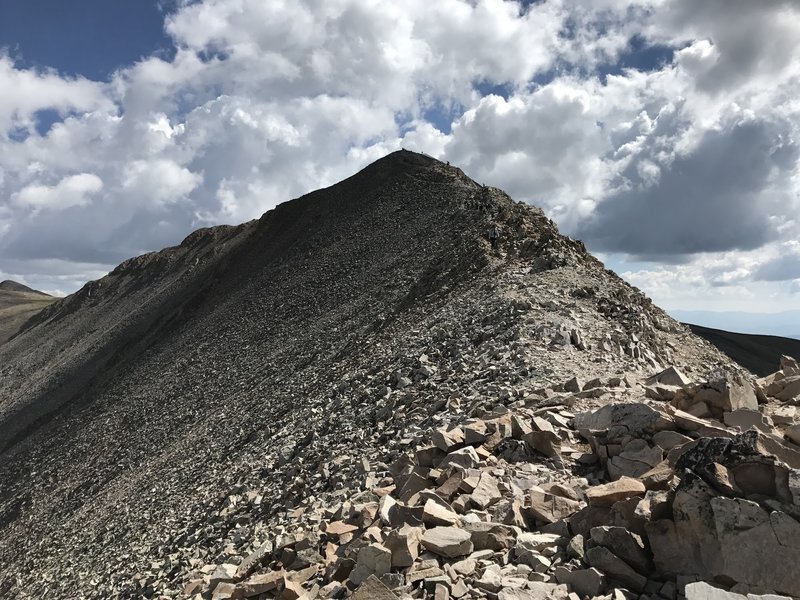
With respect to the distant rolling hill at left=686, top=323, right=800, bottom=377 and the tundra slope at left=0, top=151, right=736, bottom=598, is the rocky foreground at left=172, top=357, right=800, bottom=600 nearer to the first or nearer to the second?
the tundra slope at left=0, top=151, right=736, bottom=598

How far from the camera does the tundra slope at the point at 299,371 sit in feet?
48.3

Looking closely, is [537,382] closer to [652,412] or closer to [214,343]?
[652,412]

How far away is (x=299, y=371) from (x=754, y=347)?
7981 centimetres

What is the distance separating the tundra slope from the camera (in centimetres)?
→ 1473

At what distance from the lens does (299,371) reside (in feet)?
87.8

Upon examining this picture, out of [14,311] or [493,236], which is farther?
[14,311]

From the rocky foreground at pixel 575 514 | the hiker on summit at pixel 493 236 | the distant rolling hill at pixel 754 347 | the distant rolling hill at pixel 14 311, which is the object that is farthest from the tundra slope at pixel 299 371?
the distant rolling hill at pixel 14 311

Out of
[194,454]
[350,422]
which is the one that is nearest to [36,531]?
[194,454]

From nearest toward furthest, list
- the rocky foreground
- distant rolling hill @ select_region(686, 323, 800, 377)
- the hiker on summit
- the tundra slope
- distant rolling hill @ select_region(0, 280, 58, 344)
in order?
the rocky foreground < the tundra slope < the hiker on summit < distant rolling hill @ select_region(686, 323, 800, 377) < distant rolling hill @ select_region(0, 280, 58, 344)

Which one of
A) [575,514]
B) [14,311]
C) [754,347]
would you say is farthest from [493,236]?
[14,311]

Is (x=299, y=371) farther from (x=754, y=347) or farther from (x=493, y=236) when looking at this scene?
(x=754, y=347)

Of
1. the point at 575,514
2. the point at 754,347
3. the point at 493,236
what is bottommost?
the point at 575,514

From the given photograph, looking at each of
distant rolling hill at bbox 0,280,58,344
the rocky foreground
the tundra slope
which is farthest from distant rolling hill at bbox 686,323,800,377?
distant rolling hill at bbox 0,280,58,344

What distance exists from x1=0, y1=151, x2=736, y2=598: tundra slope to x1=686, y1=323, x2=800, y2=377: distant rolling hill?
47.4 metres
